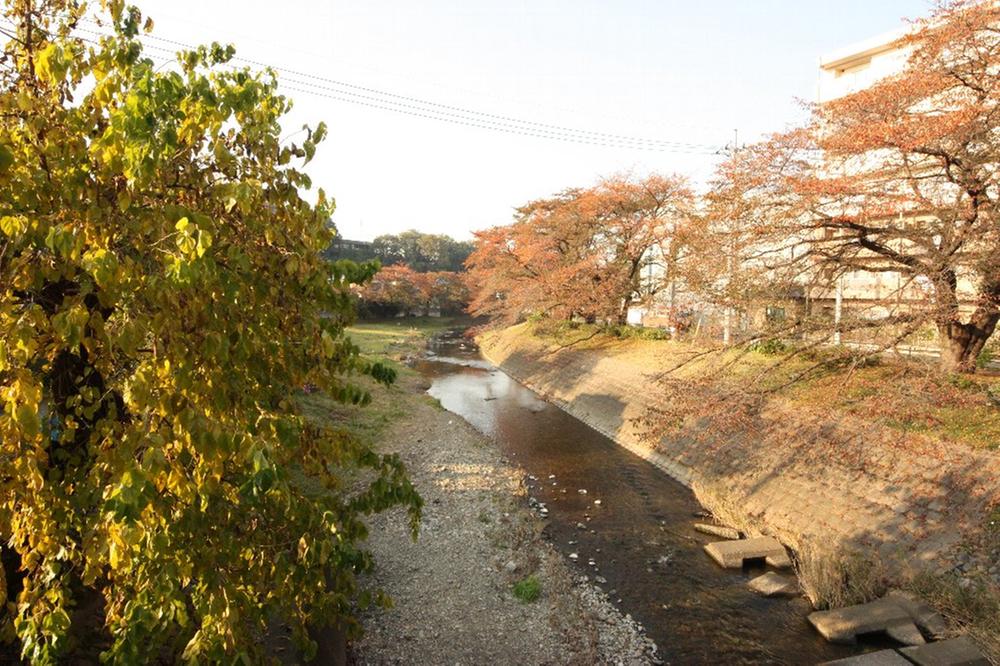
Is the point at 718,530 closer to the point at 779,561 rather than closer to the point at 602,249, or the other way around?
the point at 779,561

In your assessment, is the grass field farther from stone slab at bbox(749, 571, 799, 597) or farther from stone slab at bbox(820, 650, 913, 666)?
stone slab at bbox(820, 650, 913, 666)

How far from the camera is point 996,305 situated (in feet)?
36.6

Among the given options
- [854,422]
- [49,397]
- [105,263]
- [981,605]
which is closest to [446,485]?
[854,422]

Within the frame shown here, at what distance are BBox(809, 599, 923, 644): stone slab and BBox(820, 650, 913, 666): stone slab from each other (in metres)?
0.76

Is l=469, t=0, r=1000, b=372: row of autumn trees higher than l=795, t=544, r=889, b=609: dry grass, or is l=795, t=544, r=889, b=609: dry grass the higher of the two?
l=469, t=0, r=1000, b=372: row of autumn trees

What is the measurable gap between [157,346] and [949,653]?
9.87m

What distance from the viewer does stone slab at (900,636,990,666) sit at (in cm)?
731

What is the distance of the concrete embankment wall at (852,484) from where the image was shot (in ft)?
31.9

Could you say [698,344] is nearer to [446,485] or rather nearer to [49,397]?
[446,485]

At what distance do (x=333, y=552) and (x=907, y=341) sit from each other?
43.0ft

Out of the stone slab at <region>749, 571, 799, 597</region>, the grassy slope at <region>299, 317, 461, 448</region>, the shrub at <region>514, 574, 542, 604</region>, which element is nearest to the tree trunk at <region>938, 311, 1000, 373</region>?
the stone slab at <region>749, 571, 799, 597</region>

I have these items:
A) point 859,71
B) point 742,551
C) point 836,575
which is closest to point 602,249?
point 859,71

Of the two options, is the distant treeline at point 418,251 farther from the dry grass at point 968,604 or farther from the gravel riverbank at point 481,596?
the dry grass at point 968,604

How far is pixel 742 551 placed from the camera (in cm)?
1091
